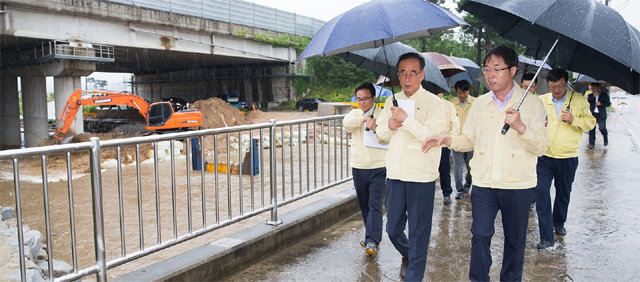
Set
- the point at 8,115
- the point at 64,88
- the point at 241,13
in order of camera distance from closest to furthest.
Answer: the point at 64,88, the point at 8,115, the point at 241,13

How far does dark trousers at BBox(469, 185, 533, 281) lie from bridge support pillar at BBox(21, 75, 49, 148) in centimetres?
2593

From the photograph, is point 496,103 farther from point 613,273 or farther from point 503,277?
point 613,273

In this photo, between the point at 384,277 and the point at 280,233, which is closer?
the point at 384,277

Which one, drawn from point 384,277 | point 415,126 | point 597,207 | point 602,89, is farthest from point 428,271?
point 602,89

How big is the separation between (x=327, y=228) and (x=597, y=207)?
3716 millimetres

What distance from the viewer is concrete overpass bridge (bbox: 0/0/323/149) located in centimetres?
2055

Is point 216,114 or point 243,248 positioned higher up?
point 216,114

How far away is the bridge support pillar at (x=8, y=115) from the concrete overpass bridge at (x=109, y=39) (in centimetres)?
5

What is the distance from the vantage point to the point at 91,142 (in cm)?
→ 320

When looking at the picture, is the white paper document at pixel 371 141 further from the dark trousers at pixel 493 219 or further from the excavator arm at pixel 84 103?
the excavator arm at pixel 84 103

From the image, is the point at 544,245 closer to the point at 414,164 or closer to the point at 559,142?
the point at 559,142

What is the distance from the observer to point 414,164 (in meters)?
3.44

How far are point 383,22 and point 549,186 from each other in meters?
2.61

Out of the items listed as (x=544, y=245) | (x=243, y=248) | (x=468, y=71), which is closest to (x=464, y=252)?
(x=544, y=245)
